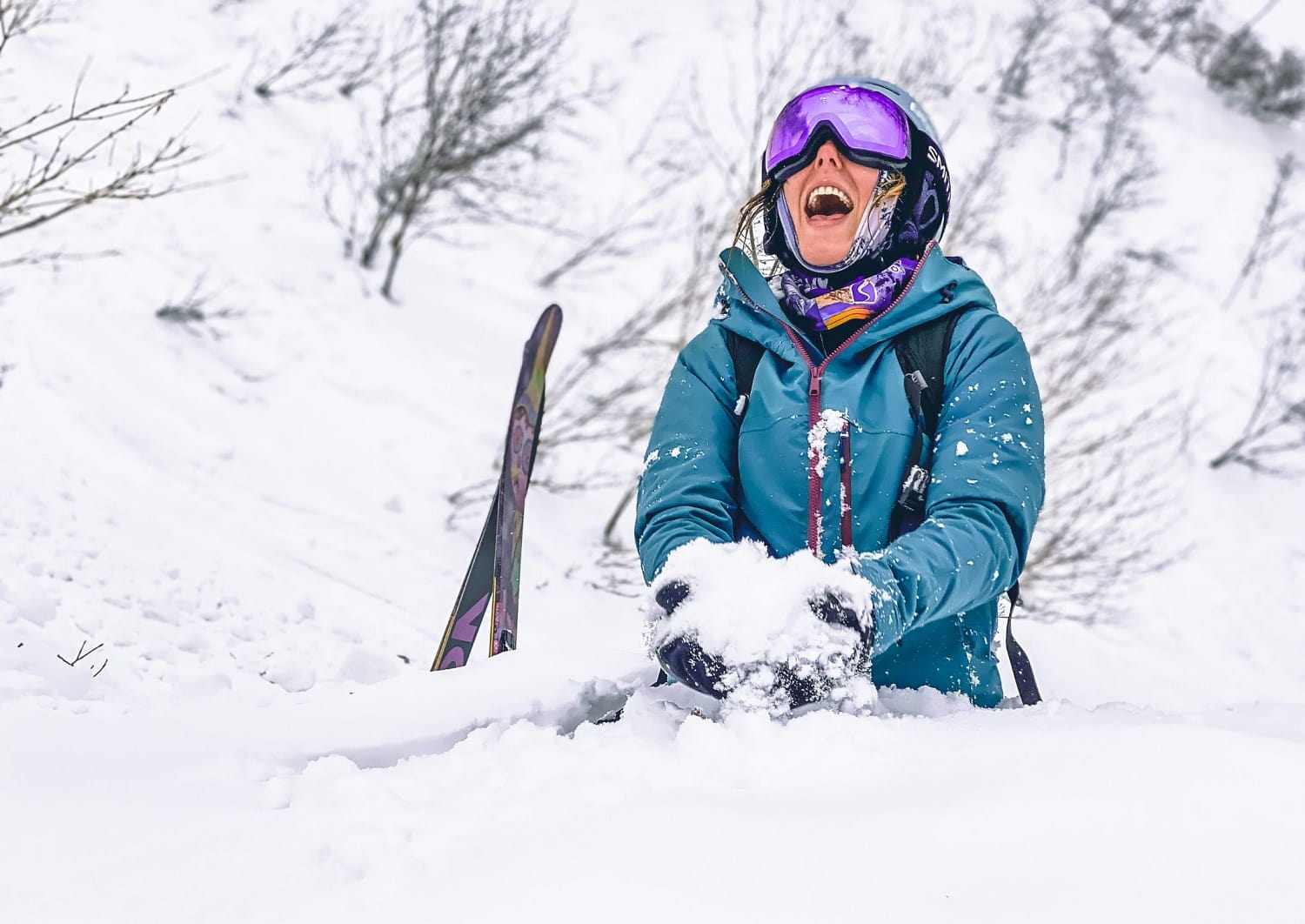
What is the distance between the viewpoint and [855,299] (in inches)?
75.9

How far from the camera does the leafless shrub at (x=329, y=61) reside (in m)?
12.6

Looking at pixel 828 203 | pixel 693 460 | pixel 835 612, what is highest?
pixel 828 203

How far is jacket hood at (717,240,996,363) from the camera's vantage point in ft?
5.96

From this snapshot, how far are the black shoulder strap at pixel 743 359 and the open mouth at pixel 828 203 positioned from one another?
37 centimetres

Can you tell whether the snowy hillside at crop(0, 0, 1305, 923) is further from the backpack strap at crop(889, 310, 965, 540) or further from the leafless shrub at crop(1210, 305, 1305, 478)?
the leafless shrub at crop(1210, 305, 1305, 478)

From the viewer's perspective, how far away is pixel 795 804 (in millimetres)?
1118

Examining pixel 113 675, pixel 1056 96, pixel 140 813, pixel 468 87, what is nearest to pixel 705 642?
pixel 140 813

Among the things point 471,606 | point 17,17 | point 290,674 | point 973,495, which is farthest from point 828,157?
point 290,674

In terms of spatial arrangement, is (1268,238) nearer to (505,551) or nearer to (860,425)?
(505,551)

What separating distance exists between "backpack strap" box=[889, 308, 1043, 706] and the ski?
53.7 inches

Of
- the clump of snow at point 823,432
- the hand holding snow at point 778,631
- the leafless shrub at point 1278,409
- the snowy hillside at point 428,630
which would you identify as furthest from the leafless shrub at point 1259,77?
the hand holding snow at point 778,631

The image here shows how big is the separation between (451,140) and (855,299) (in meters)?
8.70

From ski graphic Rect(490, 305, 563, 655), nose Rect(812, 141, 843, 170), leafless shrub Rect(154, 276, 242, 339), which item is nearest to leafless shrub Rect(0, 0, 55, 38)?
ski graphic Rect(490, 305, 563, 655)

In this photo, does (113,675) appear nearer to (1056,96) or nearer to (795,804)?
(795,804)
